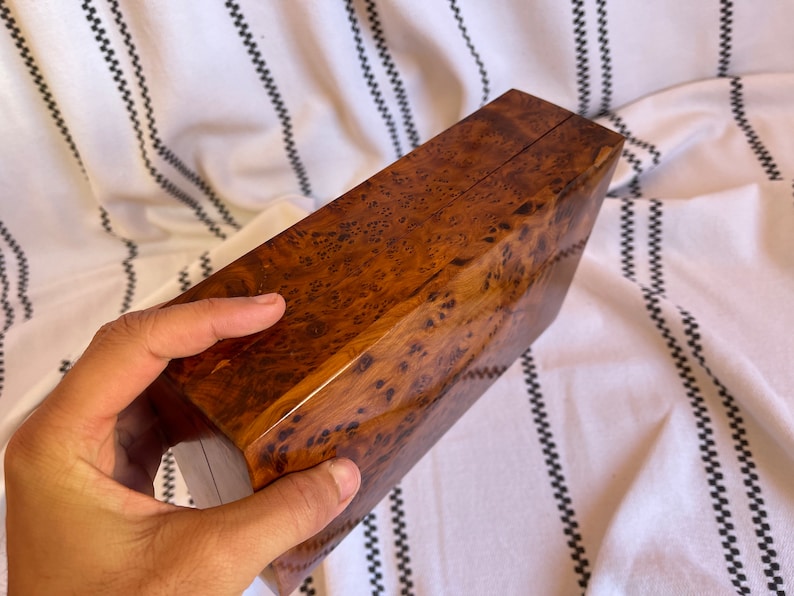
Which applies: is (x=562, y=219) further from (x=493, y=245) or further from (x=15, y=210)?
(x=15, y=210)

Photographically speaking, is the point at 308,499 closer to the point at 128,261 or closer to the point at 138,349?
the point at 138,349

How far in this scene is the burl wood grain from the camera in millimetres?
423

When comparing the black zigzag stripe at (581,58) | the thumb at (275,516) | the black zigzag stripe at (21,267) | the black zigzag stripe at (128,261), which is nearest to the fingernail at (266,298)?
the thumb at (275,516)

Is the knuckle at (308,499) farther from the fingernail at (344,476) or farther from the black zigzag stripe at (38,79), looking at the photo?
the black zigzag stripe at (38,79)

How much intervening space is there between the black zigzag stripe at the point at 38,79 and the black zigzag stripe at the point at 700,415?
711 millimetres

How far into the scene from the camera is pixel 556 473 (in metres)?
0.65

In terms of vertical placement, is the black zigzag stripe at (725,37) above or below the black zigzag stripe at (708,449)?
above

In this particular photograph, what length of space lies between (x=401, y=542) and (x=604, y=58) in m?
0.70

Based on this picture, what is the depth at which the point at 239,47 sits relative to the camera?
729 millimetres

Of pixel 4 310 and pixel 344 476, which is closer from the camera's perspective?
pixel 344 476

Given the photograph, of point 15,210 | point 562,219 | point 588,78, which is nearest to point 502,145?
point 562,219

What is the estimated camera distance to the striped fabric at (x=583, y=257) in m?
0.61

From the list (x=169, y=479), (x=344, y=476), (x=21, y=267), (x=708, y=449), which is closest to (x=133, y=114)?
(x=21, y=267)

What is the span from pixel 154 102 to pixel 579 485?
64 centimetres
